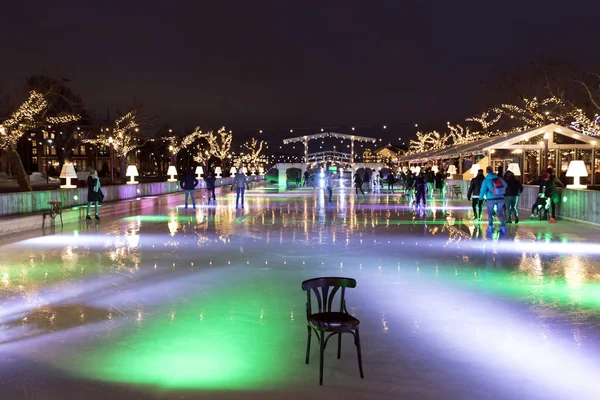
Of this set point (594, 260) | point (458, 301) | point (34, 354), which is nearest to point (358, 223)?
point (594, 260)

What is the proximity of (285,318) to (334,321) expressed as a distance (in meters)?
1.95

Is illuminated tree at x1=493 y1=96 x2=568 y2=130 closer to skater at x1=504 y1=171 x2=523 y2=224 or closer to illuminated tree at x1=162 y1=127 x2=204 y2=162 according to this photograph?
illuminated tree at x1=162 y1=127 x2=204 y2=162

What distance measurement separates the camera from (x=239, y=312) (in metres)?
6.57

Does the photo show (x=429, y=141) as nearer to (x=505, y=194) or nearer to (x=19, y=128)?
(x=19, y=128)

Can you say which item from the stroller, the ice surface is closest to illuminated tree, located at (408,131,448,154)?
the stroller

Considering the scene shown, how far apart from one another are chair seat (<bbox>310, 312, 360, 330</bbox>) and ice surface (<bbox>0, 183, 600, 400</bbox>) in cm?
43

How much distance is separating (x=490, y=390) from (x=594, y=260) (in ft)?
23.0

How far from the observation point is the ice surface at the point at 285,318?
4.43m

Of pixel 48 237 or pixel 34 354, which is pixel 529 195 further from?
pixel 34 354

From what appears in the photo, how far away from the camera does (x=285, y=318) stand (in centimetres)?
632

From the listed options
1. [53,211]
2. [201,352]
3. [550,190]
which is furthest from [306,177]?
[201,352]

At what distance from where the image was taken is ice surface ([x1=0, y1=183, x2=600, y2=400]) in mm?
4426

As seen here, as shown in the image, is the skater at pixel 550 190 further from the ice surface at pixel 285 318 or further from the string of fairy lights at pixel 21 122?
the string of fairy lights at pixel 21 122

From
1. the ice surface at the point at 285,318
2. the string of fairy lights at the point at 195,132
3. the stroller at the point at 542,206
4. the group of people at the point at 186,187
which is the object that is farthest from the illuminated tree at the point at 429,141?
the ice surface at the point at 285,318
